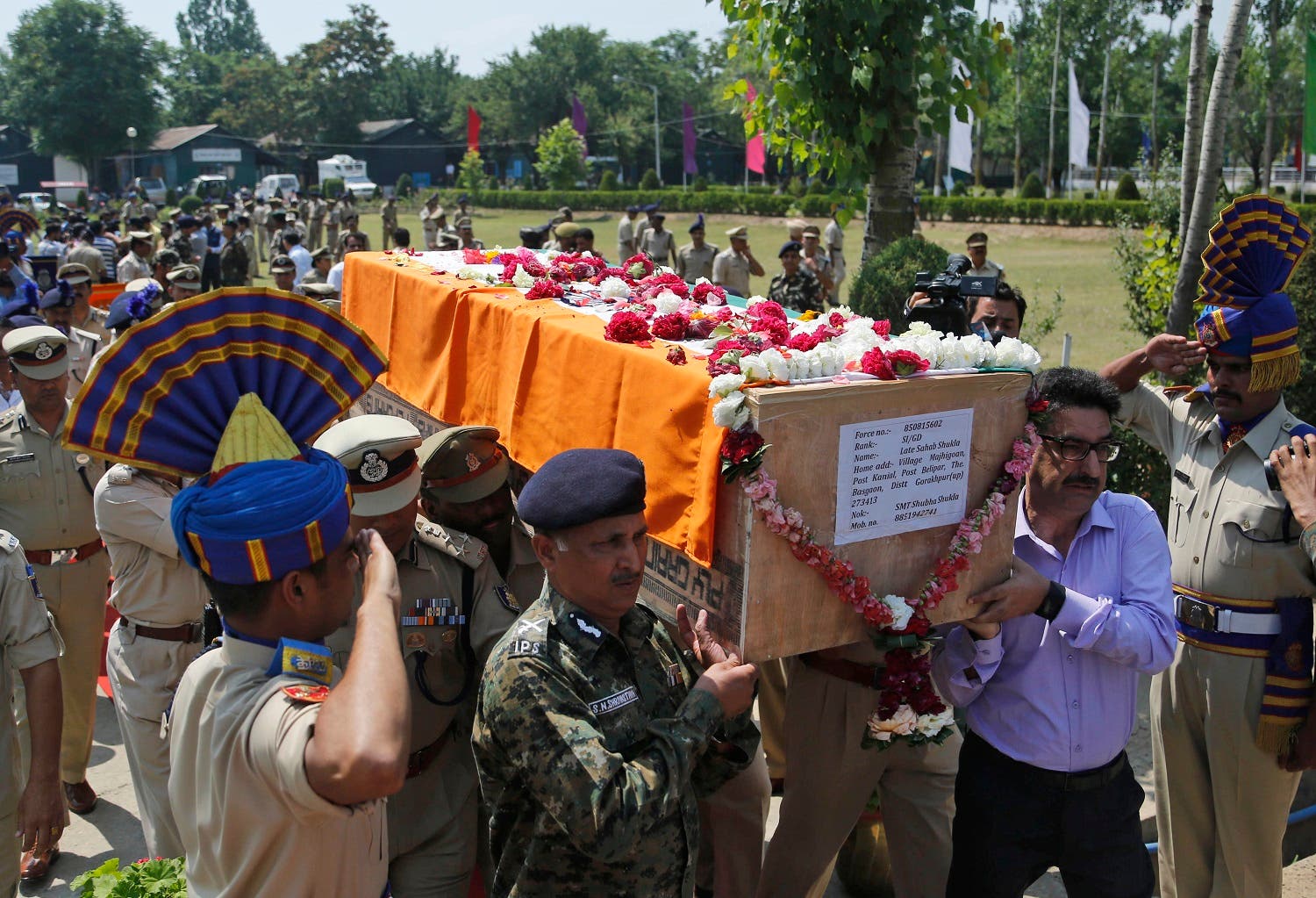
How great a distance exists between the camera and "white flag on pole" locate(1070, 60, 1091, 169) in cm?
3061

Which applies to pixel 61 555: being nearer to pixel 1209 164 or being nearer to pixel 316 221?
pixel 1209 164

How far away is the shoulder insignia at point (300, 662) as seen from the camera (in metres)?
2.02

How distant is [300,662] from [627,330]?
1748 mm

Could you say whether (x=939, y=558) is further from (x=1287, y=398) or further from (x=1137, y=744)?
(x=1287, y=398)

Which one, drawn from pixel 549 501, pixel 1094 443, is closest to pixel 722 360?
pixel 549 501

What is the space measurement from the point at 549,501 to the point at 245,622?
72 centimetres

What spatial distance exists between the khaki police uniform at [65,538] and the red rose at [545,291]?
2185 millimetres

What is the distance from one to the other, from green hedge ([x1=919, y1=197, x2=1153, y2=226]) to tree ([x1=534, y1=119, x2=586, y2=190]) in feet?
60.7

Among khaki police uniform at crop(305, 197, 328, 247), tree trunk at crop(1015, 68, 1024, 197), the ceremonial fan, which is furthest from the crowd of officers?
tree trunk at crop(1015, 68, 1024, 197)

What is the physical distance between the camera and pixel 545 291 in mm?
4531

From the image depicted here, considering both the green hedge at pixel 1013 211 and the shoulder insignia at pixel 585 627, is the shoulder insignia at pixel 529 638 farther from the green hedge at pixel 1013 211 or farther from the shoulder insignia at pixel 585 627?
the green hedge at pixel 1013 211

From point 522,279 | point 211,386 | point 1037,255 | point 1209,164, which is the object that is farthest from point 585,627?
point 1037,255

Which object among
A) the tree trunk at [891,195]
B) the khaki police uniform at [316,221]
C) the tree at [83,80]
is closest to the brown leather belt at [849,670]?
the tree trunk at [891,195]

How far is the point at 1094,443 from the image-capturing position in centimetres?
309
